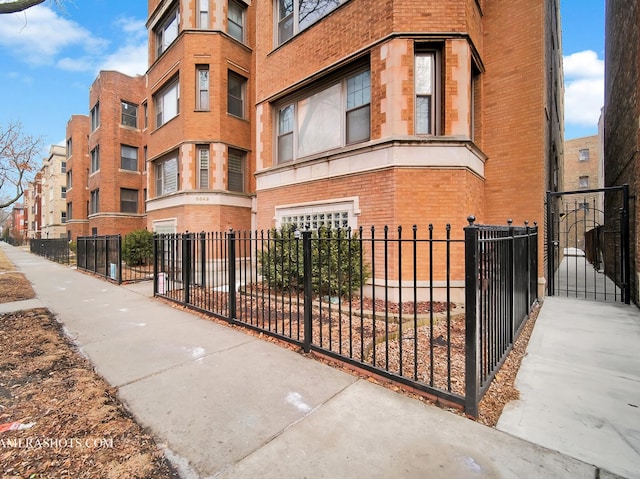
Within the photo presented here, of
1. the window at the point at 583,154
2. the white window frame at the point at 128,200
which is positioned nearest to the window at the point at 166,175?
the white window frame at the point at 128,200

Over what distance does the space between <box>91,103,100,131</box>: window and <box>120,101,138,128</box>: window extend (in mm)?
1942

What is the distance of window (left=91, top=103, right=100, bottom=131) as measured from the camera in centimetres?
2278

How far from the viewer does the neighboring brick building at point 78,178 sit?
28594 mm

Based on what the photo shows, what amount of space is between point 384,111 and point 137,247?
40.6 ft

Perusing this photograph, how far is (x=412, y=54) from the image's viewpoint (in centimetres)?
670

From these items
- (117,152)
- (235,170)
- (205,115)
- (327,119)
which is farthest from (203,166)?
(117,152)

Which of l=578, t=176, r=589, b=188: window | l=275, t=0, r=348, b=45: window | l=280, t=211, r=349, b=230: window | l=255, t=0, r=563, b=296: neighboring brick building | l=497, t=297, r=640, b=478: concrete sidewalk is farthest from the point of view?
l=578, t=176, r=589, b=188: window

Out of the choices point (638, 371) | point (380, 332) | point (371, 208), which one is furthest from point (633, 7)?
point (380, 332)

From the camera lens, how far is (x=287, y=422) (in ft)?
8.86

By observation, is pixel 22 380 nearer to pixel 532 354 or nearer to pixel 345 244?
pixel 345 244

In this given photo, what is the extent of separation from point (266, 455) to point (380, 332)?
2852 millimetres

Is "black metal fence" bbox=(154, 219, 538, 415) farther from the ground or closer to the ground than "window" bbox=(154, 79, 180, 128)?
closer to the ground

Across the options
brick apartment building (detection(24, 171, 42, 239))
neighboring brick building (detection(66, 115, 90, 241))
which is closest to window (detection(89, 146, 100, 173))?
neighboring brick building (detection(66, 115, 90, 241))

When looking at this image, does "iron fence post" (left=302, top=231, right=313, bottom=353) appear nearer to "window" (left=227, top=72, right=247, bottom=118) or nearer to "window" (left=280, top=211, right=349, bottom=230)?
"window" (left=280, top=211, right=349, bottom=230)
